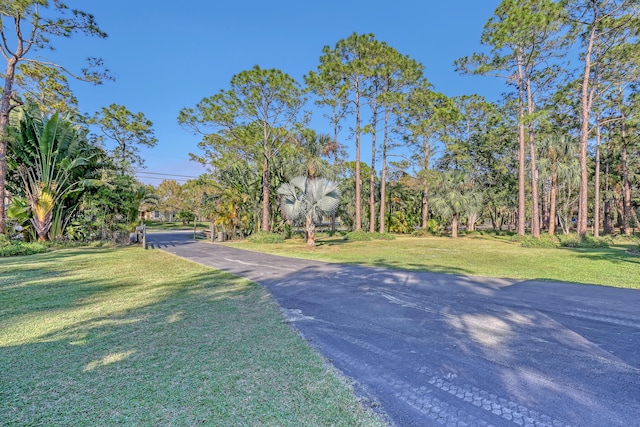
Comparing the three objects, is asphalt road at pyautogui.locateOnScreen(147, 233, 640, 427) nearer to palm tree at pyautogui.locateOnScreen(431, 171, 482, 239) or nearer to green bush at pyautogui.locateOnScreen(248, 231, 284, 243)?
green bush at pyautogui.locateOnScreen(248, 231, 284, 243)

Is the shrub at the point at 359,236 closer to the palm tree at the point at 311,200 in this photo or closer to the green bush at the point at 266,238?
the green bush at the point at 266,238

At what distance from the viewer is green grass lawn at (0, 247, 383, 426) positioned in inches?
80.1

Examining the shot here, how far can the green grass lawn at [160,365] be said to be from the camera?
204 centimetres

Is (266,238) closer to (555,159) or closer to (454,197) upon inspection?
(454,197)

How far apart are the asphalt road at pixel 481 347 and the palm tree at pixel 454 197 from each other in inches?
646

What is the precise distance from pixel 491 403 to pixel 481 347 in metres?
1.15

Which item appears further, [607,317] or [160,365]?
[607,317]

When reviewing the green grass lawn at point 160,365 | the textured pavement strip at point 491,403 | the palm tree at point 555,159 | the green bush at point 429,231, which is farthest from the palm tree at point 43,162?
the palm tree at point 555,159

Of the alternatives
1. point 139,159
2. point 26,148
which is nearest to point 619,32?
point 26,148

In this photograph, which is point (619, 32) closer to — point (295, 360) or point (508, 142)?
point (508, 142)

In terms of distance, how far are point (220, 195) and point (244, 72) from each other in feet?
26.8

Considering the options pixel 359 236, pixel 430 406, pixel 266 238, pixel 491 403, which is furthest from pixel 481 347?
pixel 359 236

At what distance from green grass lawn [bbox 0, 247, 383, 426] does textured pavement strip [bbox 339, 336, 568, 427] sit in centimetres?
81

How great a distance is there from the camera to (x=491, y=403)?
7.34ft
